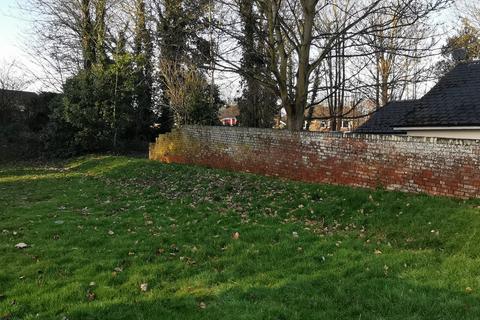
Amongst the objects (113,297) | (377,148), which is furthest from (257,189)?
(113,297)

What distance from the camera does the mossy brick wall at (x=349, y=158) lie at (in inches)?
382

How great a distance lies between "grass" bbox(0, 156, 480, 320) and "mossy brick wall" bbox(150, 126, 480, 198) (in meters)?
0.82

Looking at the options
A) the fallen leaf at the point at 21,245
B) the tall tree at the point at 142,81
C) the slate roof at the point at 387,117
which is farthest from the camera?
the tall tree at the point at 142,81

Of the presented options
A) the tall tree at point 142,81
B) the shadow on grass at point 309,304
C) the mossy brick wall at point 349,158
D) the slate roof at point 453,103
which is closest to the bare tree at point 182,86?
the mossy brick wall at point 349,158

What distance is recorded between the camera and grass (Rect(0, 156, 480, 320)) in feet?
15.5

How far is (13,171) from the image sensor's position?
1942 cm

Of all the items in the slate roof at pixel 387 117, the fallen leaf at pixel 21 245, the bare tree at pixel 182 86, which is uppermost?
the bare tree at pixel 182 86

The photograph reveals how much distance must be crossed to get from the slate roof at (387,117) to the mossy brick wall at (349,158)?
8.94 m

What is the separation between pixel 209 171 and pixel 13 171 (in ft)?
32.4

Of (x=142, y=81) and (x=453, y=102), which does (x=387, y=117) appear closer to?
(x=453, y=102)

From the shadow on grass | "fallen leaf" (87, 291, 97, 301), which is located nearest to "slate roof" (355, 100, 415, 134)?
the shadow on grass

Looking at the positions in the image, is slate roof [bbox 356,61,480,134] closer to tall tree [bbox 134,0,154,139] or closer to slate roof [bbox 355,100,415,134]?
slate roof [bbox 355,100,415,134]

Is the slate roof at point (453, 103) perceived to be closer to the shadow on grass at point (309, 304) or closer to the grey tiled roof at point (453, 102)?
the grey tiled roof at point (453, 102)

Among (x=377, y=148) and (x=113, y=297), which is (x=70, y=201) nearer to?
(x=113, y=297)
